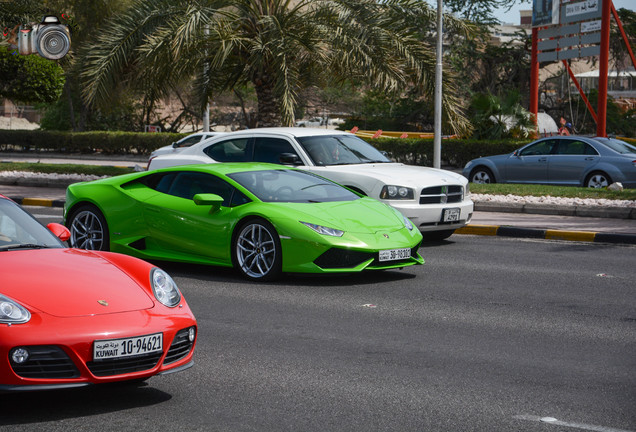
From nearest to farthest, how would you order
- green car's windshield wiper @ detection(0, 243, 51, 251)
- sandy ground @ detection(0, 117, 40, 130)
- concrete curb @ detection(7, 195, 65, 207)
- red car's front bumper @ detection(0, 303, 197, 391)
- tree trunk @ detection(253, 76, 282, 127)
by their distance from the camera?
red car's front bumper @ detection(0, 303, 197, 391), green car's windshield wiper @ detection(0, 243, 51, 251), concrete curb @ detection(7, 195, 65, 207), tree trunk @ detection(253, 76, 282, 127), sandy ground @ detection(0, 117, 40, 130)

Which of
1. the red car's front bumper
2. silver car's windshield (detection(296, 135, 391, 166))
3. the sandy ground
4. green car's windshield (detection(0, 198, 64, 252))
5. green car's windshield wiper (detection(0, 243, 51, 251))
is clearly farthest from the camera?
the sandy ground

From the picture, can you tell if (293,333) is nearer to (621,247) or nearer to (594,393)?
(594,393)

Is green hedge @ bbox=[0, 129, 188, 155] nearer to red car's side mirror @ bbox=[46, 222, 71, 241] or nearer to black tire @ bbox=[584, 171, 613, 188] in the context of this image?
black tire @ bbox=[584, 171, 613, 188]

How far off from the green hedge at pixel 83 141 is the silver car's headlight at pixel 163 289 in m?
34.4

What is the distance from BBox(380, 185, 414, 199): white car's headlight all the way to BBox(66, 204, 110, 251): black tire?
3.75 metres

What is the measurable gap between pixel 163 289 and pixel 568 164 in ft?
54.2

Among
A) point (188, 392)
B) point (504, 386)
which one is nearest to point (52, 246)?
point (188, 392)

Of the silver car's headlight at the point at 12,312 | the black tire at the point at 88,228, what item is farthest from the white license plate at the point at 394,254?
the silver car's headlight at the point at 12,312

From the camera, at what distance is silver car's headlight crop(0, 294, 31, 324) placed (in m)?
4.94

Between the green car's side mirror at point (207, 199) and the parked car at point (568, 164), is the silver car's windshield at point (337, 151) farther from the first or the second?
the parked car at point (568, 164)

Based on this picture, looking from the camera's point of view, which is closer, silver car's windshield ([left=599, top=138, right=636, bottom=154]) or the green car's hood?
the green car's hood

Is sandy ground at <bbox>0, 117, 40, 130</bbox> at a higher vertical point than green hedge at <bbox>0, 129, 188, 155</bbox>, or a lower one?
higher

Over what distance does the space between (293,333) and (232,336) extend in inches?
19.0

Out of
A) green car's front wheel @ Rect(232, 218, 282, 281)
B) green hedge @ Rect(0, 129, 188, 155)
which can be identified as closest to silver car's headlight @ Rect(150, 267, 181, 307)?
green car's front wheel @ Rect(232, 218, 282, 281)
